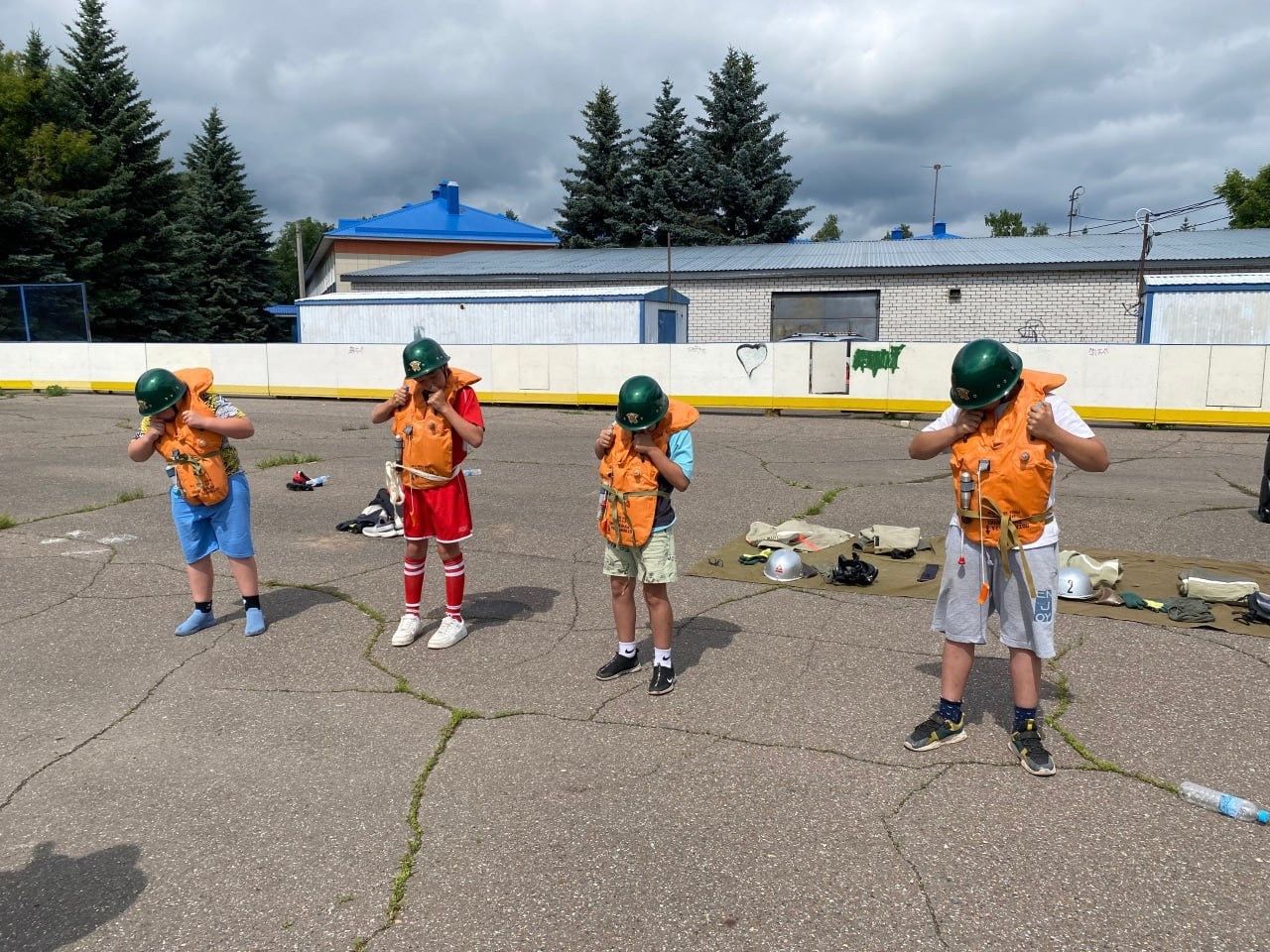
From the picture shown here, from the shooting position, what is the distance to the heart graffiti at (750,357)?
18516 millimetres

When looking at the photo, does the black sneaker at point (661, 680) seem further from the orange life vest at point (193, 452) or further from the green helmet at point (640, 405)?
the orange life vest at point (193, 452)

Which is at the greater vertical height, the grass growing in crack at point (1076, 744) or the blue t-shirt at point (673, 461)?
the blue t-shirt at point (673, 461)

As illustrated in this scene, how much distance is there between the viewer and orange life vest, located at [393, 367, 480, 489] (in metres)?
4.93

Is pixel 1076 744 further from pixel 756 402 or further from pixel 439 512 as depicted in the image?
pixel 756 402

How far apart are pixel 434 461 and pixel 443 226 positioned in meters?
54.6

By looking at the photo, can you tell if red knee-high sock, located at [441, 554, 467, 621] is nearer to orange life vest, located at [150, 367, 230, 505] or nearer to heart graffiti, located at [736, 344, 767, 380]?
orange life vest, located at [150, 367, 230, 505]

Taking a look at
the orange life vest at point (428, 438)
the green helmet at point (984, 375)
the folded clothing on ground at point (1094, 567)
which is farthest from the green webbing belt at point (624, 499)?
the folded clothing on ground at point (1094, 567)

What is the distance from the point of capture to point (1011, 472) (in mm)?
3412

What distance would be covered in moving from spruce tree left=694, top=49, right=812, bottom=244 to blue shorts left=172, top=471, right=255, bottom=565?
1768 inches

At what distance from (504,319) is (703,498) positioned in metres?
17.1

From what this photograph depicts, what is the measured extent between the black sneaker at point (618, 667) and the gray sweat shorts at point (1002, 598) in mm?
1615

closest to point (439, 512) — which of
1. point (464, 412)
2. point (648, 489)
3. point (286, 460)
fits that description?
point (464, 412)

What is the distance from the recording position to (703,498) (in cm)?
948

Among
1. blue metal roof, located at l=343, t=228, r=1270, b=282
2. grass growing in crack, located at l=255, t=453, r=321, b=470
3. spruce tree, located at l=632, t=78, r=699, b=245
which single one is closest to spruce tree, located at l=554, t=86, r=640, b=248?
spruce tree, located at l=632, t=78, r=699, b=245
